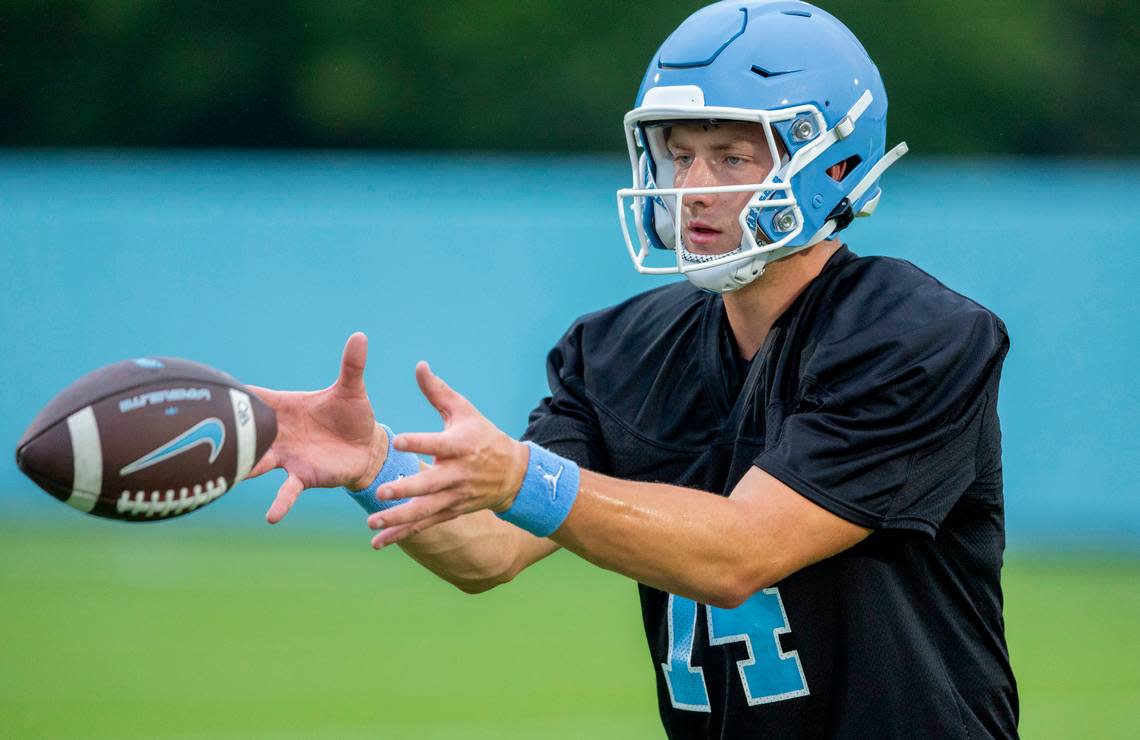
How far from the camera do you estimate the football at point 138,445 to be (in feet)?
8.81

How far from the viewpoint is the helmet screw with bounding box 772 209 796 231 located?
128 inches

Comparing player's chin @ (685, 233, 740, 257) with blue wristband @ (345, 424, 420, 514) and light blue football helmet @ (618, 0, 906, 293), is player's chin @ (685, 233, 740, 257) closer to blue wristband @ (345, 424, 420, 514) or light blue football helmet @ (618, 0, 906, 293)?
light blue football helmet @ (618, 0, 906, 293)

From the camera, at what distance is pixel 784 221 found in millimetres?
3252

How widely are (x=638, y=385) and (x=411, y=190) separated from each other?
6562 mm

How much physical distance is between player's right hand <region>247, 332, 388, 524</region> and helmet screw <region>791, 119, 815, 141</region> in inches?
38.5

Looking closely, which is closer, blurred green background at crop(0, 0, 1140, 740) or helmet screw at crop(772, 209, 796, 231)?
helmet screw at crop(772, 209, 796, 231)

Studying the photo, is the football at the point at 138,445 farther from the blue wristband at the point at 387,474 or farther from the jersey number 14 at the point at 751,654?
the jersey number 14 at the point at 751,654

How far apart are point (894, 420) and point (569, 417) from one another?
0.79m

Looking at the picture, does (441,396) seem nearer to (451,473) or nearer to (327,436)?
(451,473)

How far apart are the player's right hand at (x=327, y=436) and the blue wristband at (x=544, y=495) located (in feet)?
1.33

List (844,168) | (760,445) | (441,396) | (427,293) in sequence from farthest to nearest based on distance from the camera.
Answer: (427,293)
(844,168)
(760,445)
(441,396)

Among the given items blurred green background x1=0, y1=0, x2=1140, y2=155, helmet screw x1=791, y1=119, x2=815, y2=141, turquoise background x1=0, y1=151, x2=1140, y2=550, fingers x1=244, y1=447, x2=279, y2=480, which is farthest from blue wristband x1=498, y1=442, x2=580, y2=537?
blurred green background x1=0, y1=0, x2=1140, y2=155

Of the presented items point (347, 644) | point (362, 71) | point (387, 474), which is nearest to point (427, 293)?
point (347, 644)

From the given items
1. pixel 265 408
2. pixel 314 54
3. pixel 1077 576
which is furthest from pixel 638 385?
pixel 314 54
